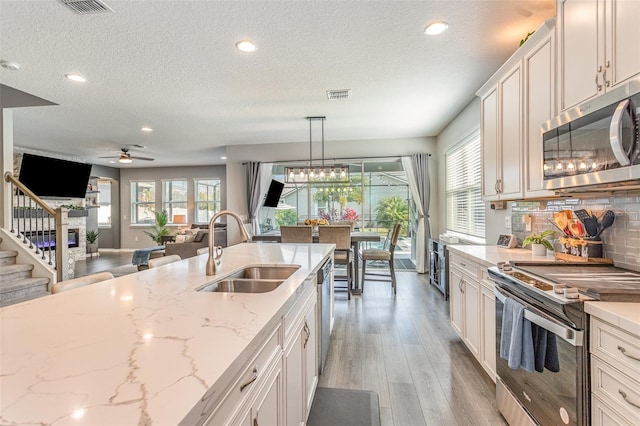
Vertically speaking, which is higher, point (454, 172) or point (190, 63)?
point (190, 63)

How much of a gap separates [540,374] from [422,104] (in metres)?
3.59

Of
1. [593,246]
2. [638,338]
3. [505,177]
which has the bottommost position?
[638,338]

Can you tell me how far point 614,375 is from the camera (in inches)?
43.8

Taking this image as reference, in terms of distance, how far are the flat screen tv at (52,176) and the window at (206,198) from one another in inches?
125

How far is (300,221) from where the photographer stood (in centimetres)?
677

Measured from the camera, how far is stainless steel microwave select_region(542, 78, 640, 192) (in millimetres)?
1277

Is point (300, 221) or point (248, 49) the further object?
point (300, 221)

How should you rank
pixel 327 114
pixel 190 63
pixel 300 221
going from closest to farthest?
pixel 190 63, pixel 327 114, pixel 300 221

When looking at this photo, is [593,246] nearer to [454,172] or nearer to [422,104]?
[422,104]

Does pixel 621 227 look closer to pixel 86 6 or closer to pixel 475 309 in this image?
pixel 475 309

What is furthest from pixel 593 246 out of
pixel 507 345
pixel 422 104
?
pixel 422 104

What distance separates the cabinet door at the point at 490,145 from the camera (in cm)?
→ 268

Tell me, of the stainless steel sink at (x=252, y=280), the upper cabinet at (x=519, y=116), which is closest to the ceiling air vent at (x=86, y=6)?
the stainless steel sink at (x=252, y=280)

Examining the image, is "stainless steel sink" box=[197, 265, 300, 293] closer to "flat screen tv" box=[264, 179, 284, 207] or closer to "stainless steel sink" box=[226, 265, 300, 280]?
"stainless steel sink" box=[226, 265, 300, 280]
